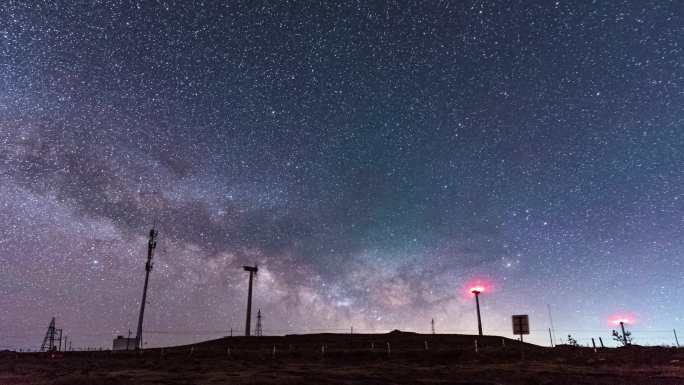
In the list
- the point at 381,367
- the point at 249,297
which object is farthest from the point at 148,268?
the point at 381,367

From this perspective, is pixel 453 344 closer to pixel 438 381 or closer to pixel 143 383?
pixel 438 381

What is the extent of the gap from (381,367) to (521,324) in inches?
417

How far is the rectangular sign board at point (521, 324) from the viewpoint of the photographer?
3266cm

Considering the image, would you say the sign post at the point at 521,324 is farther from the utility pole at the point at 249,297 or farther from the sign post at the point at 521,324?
the utility pole at the point at 249,297

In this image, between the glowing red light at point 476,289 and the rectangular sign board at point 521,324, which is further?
the glowing red light at point 476,289

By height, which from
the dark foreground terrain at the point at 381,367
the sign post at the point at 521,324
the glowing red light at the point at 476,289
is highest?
the glowing red light at the point at 476,289

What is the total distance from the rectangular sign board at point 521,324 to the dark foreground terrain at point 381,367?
91.3 inches

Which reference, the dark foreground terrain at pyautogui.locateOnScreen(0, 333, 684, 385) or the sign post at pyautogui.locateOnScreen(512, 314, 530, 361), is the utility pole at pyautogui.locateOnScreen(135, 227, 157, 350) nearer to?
the dark foreground terrain at pyautogui.locateOnScreen(0, 333, 684, 385)

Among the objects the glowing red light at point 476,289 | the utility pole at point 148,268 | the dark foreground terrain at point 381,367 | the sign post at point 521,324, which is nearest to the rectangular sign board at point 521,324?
the sign post at point 521,324

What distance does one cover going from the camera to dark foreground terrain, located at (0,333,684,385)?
23234 mm

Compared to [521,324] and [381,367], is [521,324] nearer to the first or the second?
[521,324]

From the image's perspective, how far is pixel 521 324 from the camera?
3288 cm

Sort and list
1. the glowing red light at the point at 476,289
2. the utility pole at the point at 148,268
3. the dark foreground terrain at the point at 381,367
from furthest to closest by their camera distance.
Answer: the utility pole at the point at 148,268, the glowing red light at the point at 476,289, the dark foreground terrain at the point at 381,367

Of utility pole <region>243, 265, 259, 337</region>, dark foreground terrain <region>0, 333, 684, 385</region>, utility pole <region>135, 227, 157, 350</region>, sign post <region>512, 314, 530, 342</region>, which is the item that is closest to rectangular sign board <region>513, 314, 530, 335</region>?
sign post <region>512, 314, 530, 342</region>
